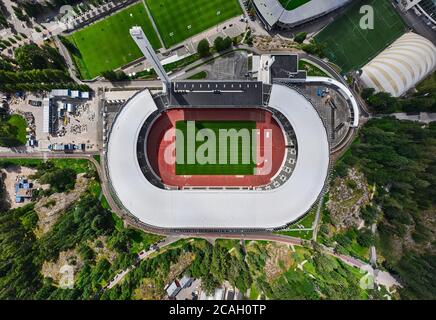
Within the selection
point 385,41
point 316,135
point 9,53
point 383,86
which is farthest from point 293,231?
point 9,53

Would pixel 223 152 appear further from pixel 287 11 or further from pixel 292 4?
pixel 292 4

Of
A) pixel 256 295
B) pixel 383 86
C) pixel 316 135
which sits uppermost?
pixel 383 86

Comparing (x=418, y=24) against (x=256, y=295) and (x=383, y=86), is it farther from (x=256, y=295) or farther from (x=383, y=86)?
(x=256, y=295)

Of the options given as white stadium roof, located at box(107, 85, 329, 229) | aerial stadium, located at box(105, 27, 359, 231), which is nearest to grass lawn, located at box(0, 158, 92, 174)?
aerial stadium, located at box(105, 27, 359, 231)

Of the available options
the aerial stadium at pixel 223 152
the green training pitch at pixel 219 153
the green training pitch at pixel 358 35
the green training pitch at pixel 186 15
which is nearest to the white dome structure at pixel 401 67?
the green training pitch at pixel 358 35

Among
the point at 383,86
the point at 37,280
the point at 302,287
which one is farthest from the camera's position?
the point at 383,86

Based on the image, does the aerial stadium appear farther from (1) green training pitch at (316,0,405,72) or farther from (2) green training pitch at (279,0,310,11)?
(2) green training pitch at (279,0,310,11)
